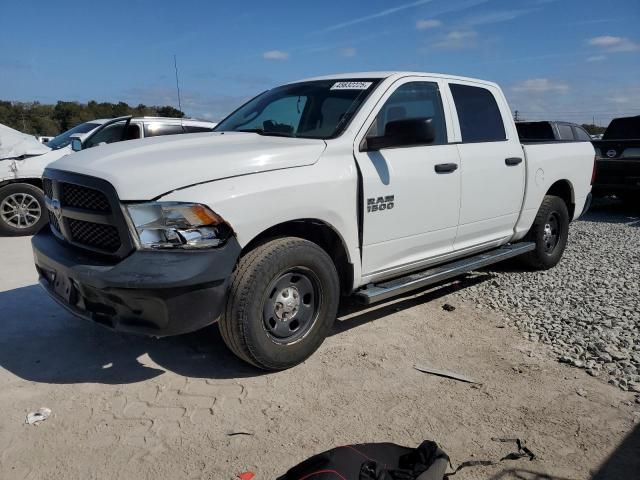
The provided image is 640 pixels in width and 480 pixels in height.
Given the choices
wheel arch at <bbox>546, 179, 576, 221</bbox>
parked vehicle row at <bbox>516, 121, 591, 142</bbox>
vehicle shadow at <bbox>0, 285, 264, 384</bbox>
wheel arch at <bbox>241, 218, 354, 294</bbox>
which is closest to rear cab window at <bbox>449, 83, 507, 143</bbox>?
wheel arch at <bbox>546, 179, 576, 221</bbox>

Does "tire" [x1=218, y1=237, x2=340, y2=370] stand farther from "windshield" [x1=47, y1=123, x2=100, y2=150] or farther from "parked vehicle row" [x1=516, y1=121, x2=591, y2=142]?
"parked vehicle row" [x1=516, y1=121, x2=591, y2=142]

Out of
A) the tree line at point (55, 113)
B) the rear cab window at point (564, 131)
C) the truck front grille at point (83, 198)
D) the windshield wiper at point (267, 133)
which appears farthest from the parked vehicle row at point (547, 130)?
the tree line at point (55, 113)

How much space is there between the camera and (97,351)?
3740mm

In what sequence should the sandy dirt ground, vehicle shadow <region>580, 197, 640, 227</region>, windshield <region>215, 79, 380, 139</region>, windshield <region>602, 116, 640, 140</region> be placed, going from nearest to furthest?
the sandy dirt ground < windshield <region>215, 79, 380, 139</region> < vehicle shadow <region>580, 197, 640, 227</region> < windshield <region>602, 116, 640, 140</region>

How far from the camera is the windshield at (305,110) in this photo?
3902mm

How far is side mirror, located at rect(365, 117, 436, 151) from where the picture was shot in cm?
364

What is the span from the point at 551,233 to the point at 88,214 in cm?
503

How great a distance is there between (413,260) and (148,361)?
2.16 metres

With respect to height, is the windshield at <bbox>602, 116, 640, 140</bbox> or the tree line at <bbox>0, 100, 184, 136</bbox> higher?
the tree line at <bbox>0, 100, 184, 136</bbox>

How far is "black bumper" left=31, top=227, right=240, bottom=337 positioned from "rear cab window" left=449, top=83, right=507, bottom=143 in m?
2.61

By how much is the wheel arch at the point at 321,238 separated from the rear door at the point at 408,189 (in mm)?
156

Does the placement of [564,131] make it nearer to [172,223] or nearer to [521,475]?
[521,475]

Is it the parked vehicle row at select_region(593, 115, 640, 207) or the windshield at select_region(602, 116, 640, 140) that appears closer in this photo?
the parked vehicle row at select_region(593, 115, 640, 207)

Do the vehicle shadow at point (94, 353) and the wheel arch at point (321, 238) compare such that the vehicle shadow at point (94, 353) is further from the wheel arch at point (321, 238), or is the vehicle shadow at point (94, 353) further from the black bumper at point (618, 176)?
the black bumper at point (618, 176)
